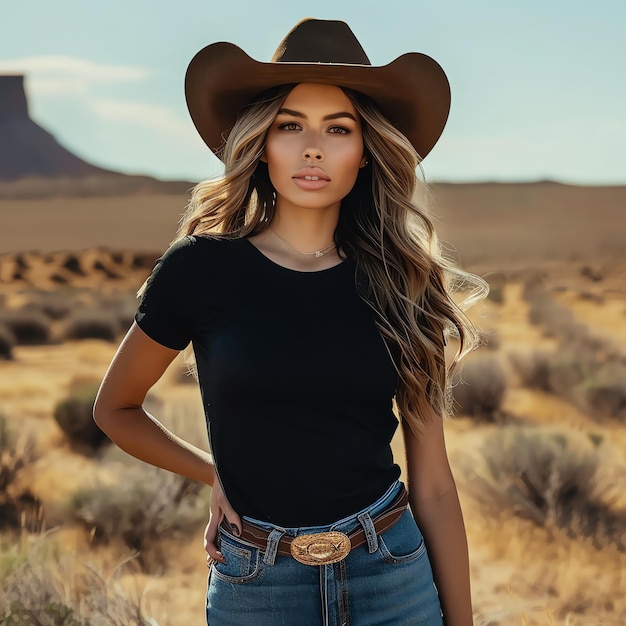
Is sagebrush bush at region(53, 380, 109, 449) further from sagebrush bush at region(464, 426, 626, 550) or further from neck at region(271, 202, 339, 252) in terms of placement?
neck at region(271, 202, 339, 252)

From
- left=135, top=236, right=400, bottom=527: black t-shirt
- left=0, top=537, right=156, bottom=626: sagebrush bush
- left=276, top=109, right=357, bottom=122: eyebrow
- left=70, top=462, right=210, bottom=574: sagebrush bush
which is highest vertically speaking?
left=276, top=109, right=357, bottom=122: eyebrow

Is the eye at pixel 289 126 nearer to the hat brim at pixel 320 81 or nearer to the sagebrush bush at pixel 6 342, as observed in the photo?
the hat brim at pixel 320 81

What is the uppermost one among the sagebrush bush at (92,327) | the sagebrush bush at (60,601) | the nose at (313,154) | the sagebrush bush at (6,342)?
the nose at (313,154)

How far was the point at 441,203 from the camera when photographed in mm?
65375

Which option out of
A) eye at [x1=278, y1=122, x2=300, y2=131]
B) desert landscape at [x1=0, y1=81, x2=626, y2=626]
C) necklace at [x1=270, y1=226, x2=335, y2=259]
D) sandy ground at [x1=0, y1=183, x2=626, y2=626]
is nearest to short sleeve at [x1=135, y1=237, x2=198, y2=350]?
necklace at [x1=270, y1=226, x2=335, y2=259]

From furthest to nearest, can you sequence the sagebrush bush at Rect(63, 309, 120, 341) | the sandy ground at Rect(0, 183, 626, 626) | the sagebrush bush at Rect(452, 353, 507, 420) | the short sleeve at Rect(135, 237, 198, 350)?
1. the sagebrush bush at Rect(63, 309, 120, 341)
2. the sagebrush bush at Rect(452, 353, 507, 420)
3. the sandy ground at Rect(0, 183, 626, 626)
4. the short sleeve at Rect(135, 237, 198, 350)

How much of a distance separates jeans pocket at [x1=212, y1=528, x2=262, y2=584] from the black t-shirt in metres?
0.08

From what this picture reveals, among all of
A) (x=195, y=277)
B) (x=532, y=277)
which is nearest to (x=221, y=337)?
(x=195, y=277)

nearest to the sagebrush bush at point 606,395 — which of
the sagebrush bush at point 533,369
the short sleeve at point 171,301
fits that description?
the sagebrush bush at point 533,369

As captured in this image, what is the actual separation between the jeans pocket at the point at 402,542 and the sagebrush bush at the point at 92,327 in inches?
714

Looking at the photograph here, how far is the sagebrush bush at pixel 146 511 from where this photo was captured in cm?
685

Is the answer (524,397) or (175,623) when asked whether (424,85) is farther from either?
(524,397)

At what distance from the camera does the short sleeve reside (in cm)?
238

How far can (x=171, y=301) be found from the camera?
7.81 feet
